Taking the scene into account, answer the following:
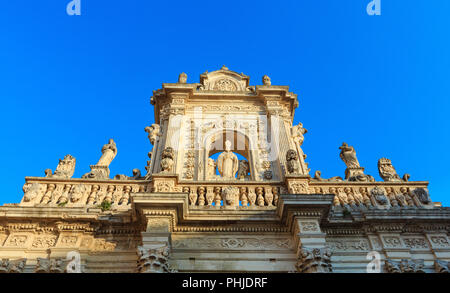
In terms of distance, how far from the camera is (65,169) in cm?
1002

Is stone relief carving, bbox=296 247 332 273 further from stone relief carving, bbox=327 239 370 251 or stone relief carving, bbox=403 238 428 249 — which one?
stone relief carving, bbox=403 238 428 249

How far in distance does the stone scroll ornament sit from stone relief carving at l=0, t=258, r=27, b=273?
2827mm

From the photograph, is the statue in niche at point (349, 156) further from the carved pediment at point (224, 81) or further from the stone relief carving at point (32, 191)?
the stone relief carving at point (32, 191)

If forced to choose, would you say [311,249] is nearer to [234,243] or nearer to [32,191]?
[234,243]

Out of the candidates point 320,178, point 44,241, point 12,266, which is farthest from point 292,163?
point 12,266

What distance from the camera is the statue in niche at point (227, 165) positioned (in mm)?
10906

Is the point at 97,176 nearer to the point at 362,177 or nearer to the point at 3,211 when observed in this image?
the point at 3,211

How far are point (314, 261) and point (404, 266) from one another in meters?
2.22

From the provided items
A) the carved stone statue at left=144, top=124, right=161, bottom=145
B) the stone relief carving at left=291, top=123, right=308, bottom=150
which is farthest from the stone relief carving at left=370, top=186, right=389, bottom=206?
the carved stone statue at left=144, top=124, right=161, bottom=145

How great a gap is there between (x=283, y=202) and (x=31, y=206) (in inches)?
236

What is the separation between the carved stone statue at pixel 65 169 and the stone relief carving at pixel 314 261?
658 centimetres

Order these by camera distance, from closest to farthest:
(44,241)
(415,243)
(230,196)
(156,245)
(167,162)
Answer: (156,245) → (44,241) → (415,243) → (230,196) → (167,162)

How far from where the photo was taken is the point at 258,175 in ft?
34.7
